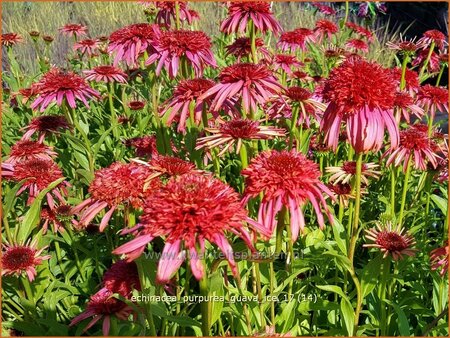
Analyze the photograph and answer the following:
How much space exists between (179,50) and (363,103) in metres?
0.79

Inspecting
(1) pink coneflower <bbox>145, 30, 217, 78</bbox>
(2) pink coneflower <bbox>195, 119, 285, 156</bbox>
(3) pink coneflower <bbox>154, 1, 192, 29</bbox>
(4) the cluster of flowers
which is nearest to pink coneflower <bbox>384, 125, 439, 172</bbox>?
(4) the cluster of flowers

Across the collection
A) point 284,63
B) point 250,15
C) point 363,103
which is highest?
point 250,15

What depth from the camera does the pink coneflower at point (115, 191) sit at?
1.14 meters

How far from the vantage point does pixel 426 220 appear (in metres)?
1.91

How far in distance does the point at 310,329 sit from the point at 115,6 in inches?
248

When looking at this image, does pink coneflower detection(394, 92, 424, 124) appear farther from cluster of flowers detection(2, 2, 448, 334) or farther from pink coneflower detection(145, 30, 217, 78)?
pink coneflower detection(145, 30, 217, 78)

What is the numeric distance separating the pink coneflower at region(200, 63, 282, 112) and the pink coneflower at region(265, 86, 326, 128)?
0.09 m

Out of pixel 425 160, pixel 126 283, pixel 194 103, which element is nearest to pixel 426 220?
pixel 425 160

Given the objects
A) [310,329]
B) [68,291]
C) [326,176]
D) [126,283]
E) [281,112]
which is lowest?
[310,329]

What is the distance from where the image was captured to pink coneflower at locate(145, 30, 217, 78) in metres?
1.77

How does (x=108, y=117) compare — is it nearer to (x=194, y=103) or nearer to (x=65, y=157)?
(x=65, y=157)

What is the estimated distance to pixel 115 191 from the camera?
44.6 inches

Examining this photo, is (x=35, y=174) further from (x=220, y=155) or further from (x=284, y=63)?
(x=284, y=63)

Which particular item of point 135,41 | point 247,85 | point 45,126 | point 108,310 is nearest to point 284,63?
point 135,41
